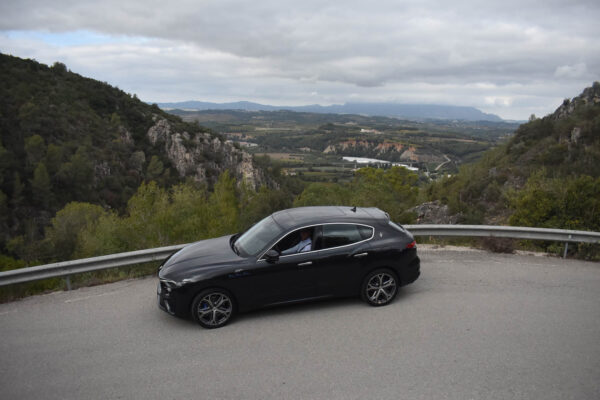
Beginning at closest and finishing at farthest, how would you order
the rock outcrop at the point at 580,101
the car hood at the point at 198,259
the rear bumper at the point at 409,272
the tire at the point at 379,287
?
1. the car hood at the point at 198,259
2. the tire at the point at 379,287
3. the rear bumper at the point at 409,272
4. the rock outcrop at the point at 580,101

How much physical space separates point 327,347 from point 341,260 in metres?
1.41

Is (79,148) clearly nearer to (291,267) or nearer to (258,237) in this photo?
(258,237)

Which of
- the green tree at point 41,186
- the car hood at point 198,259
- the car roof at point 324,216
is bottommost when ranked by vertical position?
the green tree at point 41,186

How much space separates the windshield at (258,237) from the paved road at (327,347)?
1003 millimetres

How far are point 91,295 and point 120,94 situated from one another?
73.6 m

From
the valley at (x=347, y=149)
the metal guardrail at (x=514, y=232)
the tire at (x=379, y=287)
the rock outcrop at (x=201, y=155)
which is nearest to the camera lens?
the tire at (x=379, y=287)

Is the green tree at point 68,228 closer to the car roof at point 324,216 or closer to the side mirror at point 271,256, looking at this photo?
the car roof at point 324,216

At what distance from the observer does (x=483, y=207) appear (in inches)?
1028

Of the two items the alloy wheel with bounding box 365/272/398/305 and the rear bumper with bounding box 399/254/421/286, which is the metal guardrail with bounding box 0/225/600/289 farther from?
the alloy wheel with bounding box 365/272/398/305

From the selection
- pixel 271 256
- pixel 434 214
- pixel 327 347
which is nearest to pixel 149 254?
pixel 271 256

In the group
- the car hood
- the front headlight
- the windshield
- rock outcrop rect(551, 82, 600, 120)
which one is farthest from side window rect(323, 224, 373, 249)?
rock outcrop rect(551, 82, 600, 120)

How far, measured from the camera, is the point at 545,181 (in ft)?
44.0

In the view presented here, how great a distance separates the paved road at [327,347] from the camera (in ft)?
14.3

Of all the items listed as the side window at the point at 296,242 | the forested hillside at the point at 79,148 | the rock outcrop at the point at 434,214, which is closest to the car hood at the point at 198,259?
the side window at the point at 296,242
